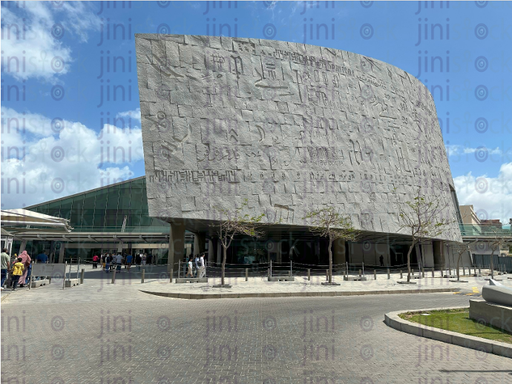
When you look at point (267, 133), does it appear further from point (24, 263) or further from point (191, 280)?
point (24, 263)

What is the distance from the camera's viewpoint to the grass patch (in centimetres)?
735

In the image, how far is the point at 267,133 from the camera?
27.5 m

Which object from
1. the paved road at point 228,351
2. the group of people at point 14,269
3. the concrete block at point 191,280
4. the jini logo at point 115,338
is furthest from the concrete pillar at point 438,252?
the group of people at point 14,269

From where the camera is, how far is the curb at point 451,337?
648 cm

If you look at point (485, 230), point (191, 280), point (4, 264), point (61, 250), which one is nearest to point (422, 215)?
point (485, 230)

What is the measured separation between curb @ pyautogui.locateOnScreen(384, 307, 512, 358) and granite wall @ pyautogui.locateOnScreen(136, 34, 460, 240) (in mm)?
17953

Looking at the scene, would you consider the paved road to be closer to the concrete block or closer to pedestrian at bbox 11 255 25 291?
pedestrian at bbox 11 255 25 291

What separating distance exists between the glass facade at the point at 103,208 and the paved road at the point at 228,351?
3353 cm

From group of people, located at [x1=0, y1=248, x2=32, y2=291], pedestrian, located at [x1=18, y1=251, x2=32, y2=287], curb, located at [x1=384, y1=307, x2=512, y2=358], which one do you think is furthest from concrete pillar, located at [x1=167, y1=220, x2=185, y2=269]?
curb, located at [x1=384, y1=307, x2=512, y2=358]

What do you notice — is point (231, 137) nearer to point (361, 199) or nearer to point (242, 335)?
point (361, 199)

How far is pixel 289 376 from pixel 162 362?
199 centimetres

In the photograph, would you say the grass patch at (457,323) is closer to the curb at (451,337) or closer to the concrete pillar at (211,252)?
the curb at (451,337)

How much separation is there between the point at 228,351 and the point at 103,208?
40.5 metres

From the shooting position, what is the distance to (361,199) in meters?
29.1
